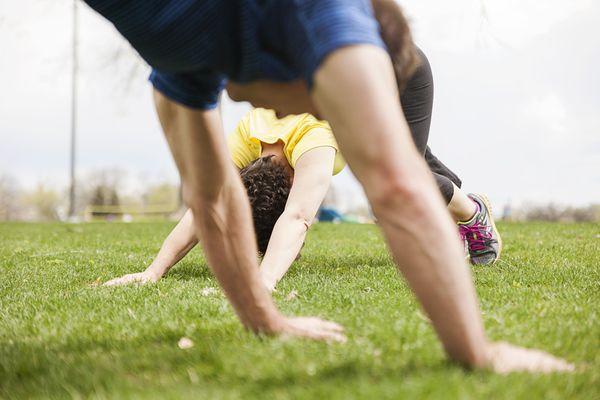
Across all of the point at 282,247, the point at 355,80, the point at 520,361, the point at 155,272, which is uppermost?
the point at 355,80

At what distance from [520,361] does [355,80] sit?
35.5 inches

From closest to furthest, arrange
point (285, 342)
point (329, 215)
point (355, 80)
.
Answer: point (355, 80) < point (285, 342) < point (329, 215)

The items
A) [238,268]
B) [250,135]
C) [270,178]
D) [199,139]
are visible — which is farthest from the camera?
[250,135]

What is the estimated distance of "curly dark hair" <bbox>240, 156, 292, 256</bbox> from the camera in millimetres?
3965

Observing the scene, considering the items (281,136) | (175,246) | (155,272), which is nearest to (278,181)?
(281,136)

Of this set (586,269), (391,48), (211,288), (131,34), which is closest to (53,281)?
(211,288)

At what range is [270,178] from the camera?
13.0 feet

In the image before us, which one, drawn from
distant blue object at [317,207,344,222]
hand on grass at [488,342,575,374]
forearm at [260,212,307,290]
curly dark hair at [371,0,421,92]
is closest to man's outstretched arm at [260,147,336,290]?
forearm at [260,212,307,290]

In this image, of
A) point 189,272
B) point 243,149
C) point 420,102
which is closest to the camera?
point 420,102

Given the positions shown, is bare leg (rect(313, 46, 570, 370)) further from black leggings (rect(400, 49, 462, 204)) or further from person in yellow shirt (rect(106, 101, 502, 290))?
black leggings (rect(400, 49, 462, 204))

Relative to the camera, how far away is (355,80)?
1.40 metres

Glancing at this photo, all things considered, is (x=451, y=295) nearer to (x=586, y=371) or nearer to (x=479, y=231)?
(x=586, y=371)

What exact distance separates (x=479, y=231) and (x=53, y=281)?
3.18m

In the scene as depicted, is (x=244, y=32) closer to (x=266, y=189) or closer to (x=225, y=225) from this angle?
(x=225, y=225)
